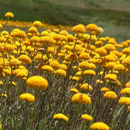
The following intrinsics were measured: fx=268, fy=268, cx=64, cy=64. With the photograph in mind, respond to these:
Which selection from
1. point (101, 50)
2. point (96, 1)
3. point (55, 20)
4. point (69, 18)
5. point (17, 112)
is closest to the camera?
point (17, 112)

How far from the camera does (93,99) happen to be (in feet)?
12.5

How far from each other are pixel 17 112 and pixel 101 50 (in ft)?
4.67

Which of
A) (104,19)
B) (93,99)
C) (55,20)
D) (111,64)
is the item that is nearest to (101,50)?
(111,64)

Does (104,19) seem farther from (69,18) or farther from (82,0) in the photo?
(82,0)

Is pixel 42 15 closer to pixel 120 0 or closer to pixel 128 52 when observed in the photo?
pixel 128 52

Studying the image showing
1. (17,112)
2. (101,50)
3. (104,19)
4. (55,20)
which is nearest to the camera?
(17,112)

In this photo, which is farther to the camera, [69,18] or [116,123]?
[69,18]

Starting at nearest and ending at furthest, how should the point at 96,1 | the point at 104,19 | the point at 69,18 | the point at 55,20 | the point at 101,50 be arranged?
the point at 101,50 → the point at 55,20 → the point at 69,18 → the point at 104,19 → the point at 96,1

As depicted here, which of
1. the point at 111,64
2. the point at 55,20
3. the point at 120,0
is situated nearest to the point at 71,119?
the point at 111,64

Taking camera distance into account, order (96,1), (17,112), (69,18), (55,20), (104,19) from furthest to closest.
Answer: (96,1) → (104,19) → (69,18) → (55,20) → (17,112)

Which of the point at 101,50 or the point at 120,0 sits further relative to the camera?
the point at 120,0

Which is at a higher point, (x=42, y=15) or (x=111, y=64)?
(x=111, y=64)

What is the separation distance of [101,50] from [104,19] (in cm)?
2756

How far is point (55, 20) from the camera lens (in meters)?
22.8
